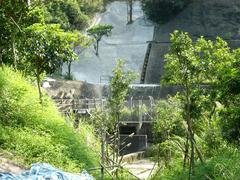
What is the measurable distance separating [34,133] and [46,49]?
2944mm

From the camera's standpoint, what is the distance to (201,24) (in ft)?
125

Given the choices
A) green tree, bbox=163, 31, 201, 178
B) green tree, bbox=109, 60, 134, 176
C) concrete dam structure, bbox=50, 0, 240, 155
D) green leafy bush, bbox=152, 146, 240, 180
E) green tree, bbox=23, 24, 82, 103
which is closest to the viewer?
green leafy bush, bbox=152, 146, 240, 180

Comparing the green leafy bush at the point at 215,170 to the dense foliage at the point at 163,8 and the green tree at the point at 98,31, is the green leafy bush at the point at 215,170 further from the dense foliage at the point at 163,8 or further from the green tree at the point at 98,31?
the dense foliage at the point at 163,8

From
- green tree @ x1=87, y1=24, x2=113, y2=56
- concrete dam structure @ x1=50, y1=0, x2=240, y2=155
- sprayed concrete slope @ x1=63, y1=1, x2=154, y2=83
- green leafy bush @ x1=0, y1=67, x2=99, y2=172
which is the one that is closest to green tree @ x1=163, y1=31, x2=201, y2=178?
green leafy bush @ x1=0, y1=67, x2=99, y2=172

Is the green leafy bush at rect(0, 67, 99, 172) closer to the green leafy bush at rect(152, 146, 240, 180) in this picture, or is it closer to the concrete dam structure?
the green leafy bush at rect(152, 146, 240, 180)

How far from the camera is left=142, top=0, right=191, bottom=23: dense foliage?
3834cm

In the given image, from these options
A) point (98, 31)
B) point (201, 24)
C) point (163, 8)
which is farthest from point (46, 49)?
point (201, 24)

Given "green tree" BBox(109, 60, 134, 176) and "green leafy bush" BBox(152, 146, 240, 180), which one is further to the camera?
"green tree" BBox(109, 60, 134, 176)

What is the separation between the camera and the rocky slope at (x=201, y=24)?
3659 centimetres

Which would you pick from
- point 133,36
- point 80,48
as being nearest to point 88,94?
point 80,48

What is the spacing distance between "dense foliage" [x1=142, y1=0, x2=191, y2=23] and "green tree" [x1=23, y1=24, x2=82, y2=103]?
2778 cm

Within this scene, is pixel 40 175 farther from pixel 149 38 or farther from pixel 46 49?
pixel 149 38

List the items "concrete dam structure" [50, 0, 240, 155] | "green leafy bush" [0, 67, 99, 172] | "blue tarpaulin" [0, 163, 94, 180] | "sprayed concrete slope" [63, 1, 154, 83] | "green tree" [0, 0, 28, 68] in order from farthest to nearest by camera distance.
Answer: "sprayed concrete slope" [63, 1, 154, 83] < "concrete dam structure" [50, 0, 240, 155] < "green tree" [0, 0, 28, 68] < "green leafy bush" [0, 67, 99, 172] < "blue tarpaulin" [0, 163, 94, 180]

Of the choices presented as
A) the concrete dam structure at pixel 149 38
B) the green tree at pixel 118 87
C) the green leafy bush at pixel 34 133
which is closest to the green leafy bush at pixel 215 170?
the green leafy bush at pixel 34 133
